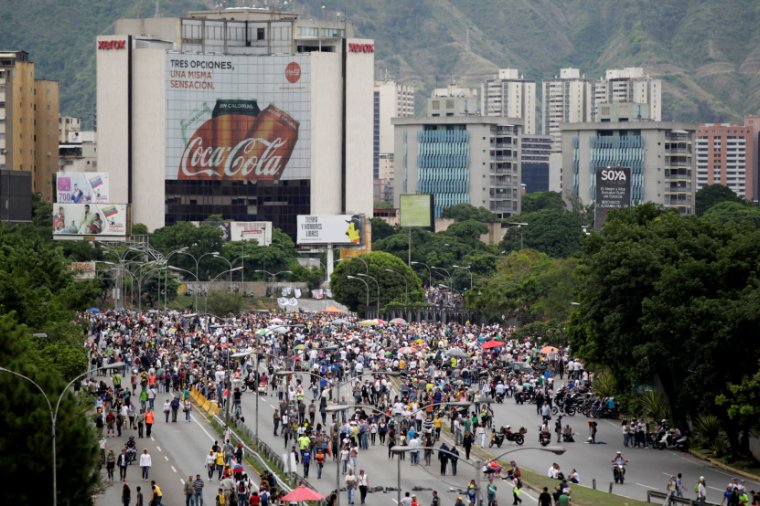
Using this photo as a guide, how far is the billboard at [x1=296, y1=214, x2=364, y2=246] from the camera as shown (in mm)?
188125

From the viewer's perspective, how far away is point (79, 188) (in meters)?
168

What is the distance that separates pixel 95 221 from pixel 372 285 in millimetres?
26703

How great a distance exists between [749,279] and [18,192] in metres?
84.0

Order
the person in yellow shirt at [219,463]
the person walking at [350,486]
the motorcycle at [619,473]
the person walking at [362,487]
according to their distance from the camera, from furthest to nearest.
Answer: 1. the person in yellow shirt at [219,463]
2. the motorcycle at [619,473]
3. the person walking at [362,487]
4. the person walking at [350,486]

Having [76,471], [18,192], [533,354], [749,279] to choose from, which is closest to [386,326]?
[533,354]

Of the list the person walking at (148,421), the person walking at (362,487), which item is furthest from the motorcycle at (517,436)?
the person walking at (148,421)

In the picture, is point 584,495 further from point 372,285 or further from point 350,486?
point 372,285

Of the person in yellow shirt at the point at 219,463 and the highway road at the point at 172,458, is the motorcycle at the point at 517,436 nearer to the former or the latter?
the highway road at the point at 172,458

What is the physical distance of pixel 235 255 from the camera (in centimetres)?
18025

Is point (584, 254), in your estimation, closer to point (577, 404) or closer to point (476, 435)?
point (577, 404)

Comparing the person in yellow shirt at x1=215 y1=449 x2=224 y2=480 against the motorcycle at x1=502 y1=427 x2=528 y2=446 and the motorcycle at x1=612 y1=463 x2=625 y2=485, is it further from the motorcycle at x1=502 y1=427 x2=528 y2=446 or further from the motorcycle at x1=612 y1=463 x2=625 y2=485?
the motorcycle at x1=612 y1=463 x2=625 y2=485

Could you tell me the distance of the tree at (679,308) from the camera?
61469 millimetres

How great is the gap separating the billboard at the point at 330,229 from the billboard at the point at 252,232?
12.9 ft

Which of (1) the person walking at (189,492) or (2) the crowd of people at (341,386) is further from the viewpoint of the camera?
(2) the crowd of people at (341,386)
